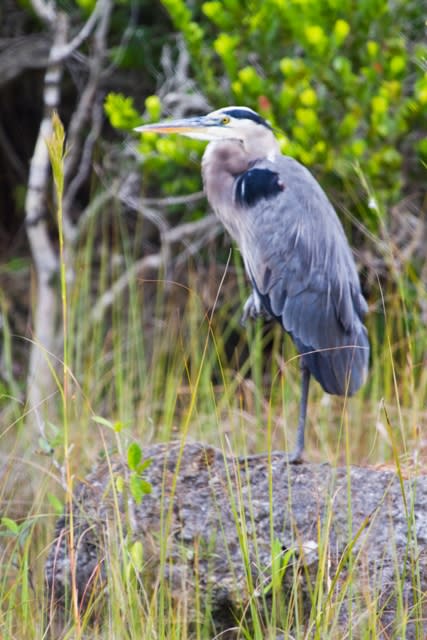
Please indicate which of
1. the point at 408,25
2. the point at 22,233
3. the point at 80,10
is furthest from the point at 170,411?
the point at 22,233

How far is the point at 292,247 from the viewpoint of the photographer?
10.3 feet

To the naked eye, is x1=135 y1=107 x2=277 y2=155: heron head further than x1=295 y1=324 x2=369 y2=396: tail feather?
Yes

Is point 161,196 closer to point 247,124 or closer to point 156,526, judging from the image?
point 247,124

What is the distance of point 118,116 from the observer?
13.3ft

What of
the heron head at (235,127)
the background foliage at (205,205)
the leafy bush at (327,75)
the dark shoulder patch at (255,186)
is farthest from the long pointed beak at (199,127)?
the leafy bush at (327,75)

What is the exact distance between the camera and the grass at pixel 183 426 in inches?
77.2

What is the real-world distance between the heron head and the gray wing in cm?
9

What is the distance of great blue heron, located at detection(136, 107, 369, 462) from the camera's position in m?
3.09

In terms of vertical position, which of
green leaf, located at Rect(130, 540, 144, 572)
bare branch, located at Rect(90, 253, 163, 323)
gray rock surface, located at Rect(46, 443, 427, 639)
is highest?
green leaf, located at Rect(130, 540, 144, 572)

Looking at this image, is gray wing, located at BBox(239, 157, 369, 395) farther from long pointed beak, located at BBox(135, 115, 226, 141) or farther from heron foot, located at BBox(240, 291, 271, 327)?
long pointed beak, located at BBox(135, 115, 226, 141)

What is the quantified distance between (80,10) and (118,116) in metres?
1.07

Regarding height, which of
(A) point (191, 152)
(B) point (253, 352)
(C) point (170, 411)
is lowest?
(B) point (253, 352)

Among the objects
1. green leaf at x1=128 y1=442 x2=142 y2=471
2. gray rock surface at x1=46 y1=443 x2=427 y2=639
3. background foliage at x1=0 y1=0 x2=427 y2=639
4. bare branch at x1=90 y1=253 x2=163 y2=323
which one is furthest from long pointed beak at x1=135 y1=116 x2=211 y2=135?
bare branch at x1=90 y1=253 x2=163 y2=323

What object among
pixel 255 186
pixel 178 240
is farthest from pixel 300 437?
pixel 178 240
